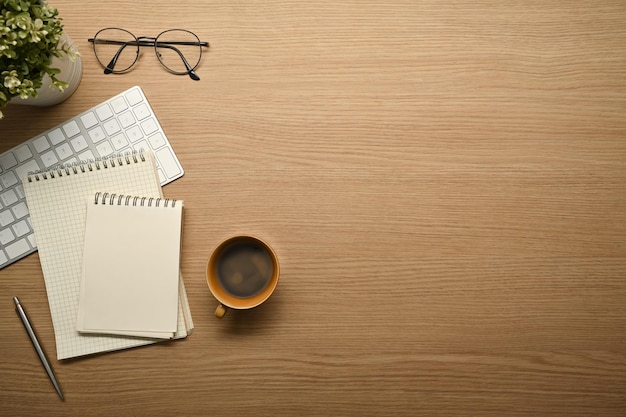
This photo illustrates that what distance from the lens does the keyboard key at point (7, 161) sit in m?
0.98

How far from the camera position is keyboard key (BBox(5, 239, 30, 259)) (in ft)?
3.20

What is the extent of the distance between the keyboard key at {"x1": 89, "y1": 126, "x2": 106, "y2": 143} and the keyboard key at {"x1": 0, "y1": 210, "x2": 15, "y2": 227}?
20 centimetres

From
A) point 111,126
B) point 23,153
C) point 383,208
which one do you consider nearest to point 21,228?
point 23,153

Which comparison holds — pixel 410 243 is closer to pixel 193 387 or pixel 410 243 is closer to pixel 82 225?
pixel 193 387

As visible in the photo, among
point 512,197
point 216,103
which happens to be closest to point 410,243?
point 512,197

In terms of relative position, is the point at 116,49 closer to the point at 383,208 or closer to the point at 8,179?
the point at 8,179

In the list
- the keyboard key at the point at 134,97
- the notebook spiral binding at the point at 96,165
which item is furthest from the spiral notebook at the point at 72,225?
the keyboard key at the point at 134,97

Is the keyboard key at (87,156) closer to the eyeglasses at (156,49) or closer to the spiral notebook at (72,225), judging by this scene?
the spiral notebook at (72,225)

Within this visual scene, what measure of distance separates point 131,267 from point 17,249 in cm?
22

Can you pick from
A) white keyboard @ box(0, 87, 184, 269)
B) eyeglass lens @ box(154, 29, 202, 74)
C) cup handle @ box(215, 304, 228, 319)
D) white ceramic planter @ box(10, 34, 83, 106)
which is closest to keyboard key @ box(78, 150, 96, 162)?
white keyboard @ box(0, 87, 184, 269)

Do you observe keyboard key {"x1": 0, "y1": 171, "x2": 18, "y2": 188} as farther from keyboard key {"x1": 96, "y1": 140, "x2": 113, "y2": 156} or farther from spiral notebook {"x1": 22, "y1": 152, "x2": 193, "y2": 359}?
keyboard key {"x1": 96, "y1": 140, "x2": 113, "y2": 156}

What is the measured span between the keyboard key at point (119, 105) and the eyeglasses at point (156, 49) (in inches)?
2.3

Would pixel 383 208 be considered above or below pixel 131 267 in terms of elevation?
above

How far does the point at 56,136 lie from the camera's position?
989 millimetres
